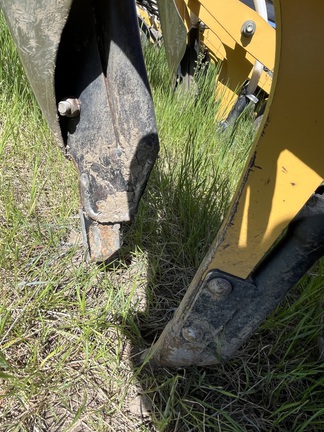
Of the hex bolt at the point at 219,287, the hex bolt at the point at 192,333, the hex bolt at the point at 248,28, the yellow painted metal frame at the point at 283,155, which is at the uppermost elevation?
the yellow painted metal frame at the point at 283,155

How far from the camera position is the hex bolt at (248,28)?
235 cm

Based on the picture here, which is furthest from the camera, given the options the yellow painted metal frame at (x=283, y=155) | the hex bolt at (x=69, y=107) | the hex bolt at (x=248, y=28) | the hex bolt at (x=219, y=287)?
the hex bolt at (x=248, y=28)

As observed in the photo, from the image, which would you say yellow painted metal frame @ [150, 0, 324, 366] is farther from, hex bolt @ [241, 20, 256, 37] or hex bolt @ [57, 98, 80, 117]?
hex bolt @ [241, 20, 256, 37]

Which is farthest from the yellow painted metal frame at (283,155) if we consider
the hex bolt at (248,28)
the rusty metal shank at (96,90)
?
the hex bolt at (248,28)

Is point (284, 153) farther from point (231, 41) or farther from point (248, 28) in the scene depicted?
point (231, 41)

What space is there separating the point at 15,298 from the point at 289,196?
2.52ft

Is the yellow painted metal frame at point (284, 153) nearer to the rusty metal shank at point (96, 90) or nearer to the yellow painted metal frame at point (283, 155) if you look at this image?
the yellow painted metal frame at point (283, 155)

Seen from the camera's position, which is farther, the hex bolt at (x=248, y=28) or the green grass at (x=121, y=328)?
the hex bolt at (x=248, y=28)

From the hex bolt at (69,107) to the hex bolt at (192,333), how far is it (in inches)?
20.2

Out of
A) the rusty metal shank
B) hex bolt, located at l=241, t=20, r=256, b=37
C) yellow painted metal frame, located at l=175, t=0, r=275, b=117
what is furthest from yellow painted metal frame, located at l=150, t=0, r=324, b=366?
hex bolt, located at l=241, t=20, r=256, b=37

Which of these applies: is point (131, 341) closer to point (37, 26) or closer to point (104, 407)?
point (104, 407)

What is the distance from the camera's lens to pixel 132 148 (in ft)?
3.12

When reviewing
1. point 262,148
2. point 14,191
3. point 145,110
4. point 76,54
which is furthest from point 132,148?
point 14,191

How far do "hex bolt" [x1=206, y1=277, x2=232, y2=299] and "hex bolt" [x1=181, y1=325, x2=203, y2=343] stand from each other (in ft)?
0.36
